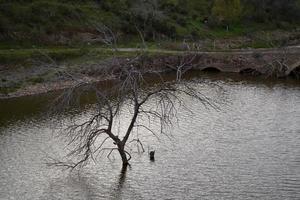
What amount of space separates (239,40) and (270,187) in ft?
227

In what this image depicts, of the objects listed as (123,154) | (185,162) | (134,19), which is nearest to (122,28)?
(134,19)

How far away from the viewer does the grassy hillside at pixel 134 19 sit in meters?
83.5

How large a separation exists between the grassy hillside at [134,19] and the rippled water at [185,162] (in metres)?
22.6

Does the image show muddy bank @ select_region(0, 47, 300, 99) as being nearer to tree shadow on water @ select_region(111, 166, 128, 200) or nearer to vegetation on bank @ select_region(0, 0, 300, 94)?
vegetation on bank @ select_region(0, 0, 300, 94)

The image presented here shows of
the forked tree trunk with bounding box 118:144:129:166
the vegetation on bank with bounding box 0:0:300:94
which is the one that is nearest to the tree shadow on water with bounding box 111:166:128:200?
the forked tree trunk with bounding box 118:144:129:166

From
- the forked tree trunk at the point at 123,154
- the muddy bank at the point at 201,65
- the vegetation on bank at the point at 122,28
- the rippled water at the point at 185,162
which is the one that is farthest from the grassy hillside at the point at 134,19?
the forked tree trunk at the point at 123,154

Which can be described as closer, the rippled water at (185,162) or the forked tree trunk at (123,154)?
the rippled water at (185,162)

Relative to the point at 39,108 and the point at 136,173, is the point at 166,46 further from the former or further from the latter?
the point at 136,173

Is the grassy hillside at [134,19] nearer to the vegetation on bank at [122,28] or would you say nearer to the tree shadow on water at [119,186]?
the vegetation on bank at [122,28]

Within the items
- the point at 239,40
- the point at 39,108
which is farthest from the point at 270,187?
the point at 239,40

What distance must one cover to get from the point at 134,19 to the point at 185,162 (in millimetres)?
59598

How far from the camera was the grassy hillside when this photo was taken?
8350cm

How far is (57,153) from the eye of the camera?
42.4m

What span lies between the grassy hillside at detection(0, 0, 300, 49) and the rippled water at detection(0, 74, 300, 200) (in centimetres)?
2256
